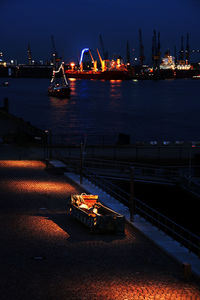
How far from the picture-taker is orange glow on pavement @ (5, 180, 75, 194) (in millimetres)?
19406

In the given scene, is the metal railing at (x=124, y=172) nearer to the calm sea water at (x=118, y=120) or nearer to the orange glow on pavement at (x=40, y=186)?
the orange glow on pavement at (x=40, y=186)

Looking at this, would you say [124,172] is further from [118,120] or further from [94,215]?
[118,120]

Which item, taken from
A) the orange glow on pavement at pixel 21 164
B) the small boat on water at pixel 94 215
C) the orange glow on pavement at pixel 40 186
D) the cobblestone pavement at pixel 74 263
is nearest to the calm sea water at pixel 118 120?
the orange glow on pavement at pixel 21 164

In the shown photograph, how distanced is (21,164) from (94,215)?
1244 cm

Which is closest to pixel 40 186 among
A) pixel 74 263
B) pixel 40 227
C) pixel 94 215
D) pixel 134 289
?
pixel 40 227

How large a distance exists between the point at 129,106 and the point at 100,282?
102811mm

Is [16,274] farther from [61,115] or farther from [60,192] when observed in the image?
[61,115]

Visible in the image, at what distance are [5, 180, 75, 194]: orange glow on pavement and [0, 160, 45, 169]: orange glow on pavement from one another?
3.95 m

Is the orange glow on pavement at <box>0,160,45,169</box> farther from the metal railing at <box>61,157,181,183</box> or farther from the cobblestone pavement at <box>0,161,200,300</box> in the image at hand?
the cobblestone pavement at <box>0,161,200,300</box>

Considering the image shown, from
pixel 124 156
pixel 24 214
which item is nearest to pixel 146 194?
pixel 124 156

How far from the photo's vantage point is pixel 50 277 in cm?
1038

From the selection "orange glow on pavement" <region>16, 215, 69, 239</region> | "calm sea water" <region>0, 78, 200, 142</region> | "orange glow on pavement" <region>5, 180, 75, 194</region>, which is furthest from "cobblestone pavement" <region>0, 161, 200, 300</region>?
"calm sea water" <region>0, 78, 200, 142</region>

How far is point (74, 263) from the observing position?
37.0 ft

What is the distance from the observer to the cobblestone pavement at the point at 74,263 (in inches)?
380
